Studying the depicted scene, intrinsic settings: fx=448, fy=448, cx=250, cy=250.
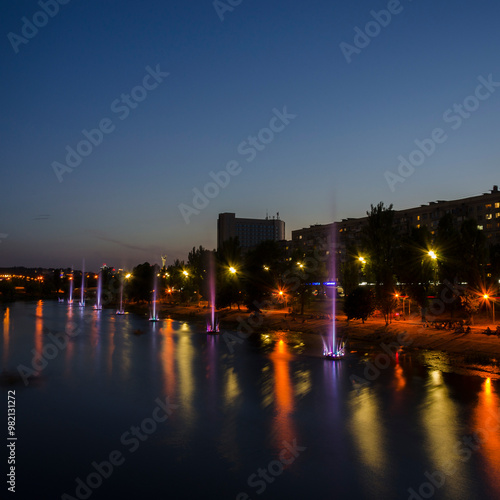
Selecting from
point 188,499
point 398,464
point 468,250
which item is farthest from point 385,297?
point 188,499

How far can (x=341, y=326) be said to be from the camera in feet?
146

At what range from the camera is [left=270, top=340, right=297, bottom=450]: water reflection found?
49.0 ft

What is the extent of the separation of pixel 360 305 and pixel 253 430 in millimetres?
30081

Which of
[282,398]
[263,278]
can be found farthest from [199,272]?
[282,398]

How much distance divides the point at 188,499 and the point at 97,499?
2.21 metres

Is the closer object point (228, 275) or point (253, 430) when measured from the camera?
point (253, 430)

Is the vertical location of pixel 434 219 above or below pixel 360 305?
above

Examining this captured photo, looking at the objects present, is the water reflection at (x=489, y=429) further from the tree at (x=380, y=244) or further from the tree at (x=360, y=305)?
the tree at (x=380, y=244)

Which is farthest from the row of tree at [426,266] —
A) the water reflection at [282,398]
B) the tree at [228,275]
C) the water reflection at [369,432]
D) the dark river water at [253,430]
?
the tree at [228,275]

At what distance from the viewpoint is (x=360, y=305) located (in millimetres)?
43531

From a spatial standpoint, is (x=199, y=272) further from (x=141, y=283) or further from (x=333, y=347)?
(x=333, y=347)

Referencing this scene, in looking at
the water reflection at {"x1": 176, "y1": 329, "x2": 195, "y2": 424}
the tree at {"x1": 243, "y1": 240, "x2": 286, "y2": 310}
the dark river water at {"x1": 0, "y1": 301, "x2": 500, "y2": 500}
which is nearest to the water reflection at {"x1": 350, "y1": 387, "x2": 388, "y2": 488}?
the dark river water at {"x1": 0, "y1": 301, "x2": 500, "y2": 500}

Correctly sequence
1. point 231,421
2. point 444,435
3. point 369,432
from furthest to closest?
point 231,421 → point 369,432 → point 444,435

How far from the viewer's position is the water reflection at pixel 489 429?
11.8 metres
